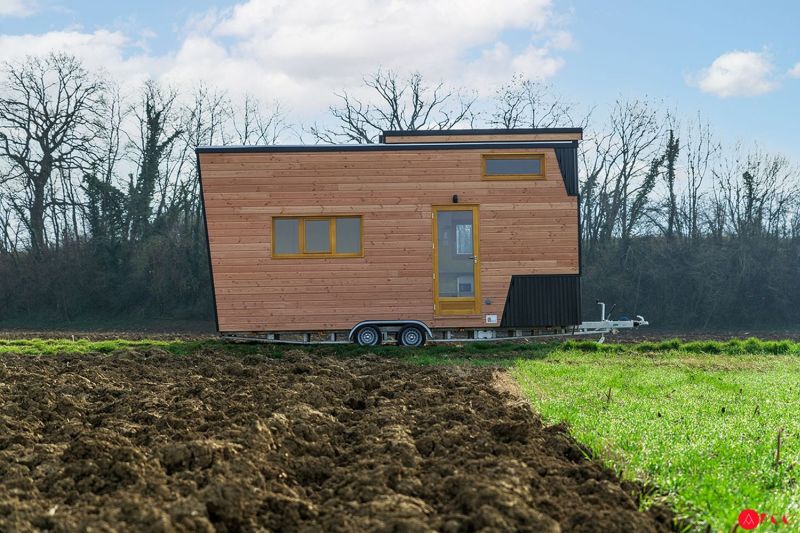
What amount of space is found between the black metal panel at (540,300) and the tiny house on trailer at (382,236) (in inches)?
0.9

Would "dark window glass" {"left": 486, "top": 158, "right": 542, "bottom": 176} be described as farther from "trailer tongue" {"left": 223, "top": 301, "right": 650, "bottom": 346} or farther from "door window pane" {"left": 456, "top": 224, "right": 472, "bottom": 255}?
"trailer tongue" {"left": 223, "top": 301, "right": 650, "bottom": 346}

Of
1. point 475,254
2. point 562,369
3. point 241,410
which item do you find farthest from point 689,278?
point 241,410

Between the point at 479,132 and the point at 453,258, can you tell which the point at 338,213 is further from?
the point at 479,132

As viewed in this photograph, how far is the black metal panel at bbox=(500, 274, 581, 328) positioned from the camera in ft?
49.2

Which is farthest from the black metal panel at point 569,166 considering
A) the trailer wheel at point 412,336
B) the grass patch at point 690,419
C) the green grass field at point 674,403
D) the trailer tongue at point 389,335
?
the trailer wheel at point 412,336

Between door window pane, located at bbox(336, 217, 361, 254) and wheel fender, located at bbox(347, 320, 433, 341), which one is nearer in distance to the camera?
wheel fender, located at bbox(347, 320, 433, 341)

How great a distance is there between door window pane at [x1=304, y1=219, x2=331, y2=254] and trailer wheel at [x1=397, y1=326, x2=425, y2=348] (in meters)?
1.89

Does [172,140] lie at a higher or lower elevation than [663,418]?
higher

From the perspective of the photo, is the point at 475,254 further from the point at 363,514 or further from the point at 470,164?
the point at 363,514

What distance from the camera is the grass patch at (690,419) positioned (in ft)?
15.9

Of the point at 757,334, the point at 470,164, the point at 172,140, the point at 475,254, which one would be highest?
the point at 172,140

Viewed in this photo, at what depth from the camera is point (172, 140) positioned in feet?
114

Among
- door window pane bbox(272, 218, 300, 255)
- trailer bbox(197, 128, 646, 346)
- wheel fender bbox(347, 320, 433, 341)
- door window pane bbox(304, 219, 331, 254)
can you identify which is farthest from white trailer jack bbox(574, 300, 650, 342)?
door window pane bbox(272, 218, 300, 255)

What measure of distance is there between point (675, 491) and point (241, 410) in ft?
12.4
